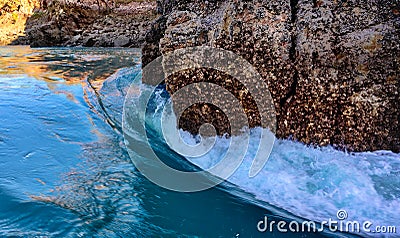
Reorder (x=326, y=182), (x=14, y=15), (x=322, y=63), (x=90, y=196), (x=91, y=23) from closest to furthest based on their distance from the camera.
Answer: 1. (x=90, y=196)
2. (x=326, y=182)
3. (x=322, y=63)
4. (x=91, y=23)
5. (x=14, y=15)

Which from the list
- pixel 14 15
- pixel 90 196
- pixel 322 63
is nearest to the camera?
pixel 90 196

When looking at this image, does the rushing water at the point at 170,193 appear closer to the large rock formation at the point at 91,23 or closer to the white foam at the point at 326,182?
the white foam at the point at 326,182

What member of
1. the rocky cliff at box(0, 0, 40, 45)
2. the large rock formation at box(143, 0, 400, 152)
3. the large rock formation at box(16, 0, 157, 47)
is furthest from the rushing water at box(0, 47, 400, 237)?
the rocky cliff at box(0, 0, 40, 45)

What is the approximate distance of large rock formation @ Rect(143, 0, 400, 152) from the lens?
2.51 meters

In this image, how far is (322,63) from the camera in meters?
2.64

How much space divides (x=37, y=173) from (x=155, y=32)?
2.80 m

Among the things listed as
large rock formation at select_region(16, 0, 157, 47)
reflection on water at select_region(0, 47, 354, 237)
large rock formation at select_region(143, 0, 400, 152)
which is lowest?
reflection on water at select_region(0, 47, 354, 237)

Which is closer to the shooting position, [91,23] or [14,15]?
[91,23]

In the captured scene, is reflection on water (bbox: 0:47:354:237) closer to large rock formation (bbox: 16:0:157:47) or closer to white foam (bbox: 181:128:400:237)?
white foam (bbox: 181:128:400:237)

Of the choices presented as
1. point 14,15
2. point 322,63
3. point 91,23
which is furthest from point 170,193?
point 14,15

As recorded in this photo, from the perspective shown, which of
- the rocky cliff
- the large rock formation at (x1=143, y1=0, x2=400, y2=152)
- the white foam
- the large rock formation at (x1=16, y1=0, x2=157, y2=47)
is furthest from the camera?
the rocky cliff

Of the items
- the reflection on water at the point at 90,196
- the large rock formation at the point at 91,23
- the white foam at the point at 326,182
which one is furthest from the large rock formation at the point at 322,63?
the large rock formation at the point at 91,23

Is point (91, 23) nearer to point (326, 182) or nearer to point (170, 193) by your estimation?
point (170, 193)

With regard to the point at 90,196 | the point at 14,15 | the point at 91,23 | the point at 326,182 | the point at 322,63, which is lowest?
the point at 90,196
